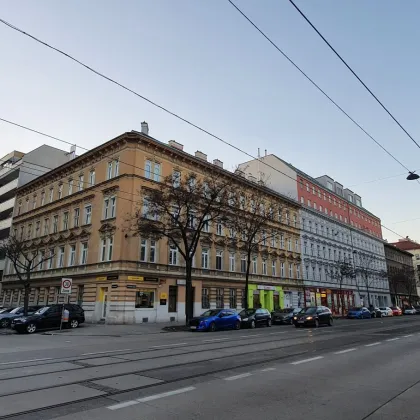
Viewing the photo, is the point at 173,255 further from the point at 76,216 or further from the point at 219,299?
the point at 76,216

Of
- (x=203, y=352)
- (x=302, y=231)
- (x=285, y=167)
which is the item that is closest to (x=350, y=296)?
(x=302, y=231)

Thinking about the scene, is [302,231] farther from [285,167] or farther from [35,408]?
[35,408]

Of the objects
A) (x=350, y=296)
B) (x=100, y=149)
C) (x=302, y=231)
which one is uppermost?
(x=100, y=149)

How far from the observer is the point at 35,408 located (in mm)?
5691

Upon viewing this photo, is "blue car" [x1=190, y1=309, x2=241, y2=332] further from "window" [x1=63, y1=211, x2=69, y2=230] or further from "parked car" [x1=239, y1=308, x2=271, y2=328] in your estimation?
"window" [x1=63, y1=211, x2=69, y2=230]

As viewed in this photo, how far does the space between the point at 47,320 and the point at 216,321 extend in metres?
10.4

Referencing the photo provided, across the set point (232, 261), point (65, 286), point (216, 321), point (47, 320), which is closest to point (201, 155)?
point (232, 261)

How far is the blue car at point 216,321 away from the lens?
2308 centimetres

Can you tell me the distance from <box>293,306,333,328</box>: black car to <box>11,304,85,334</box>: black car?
15.1 m

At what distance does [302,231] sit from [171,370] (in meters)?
45.1

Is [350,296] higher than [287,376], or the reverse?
[350,296]

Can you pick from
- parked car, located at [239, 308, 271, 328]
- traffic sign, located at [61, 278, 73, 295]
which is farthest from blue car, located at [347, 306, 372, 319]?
traffic sign, located at [61, 278, 73, 295]

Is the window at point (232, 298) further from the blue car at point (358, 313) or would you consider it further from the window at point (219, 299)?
the blue car at point (358, 313)

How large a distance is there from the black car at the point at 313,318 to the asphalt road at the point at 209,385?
1465 centimetres
